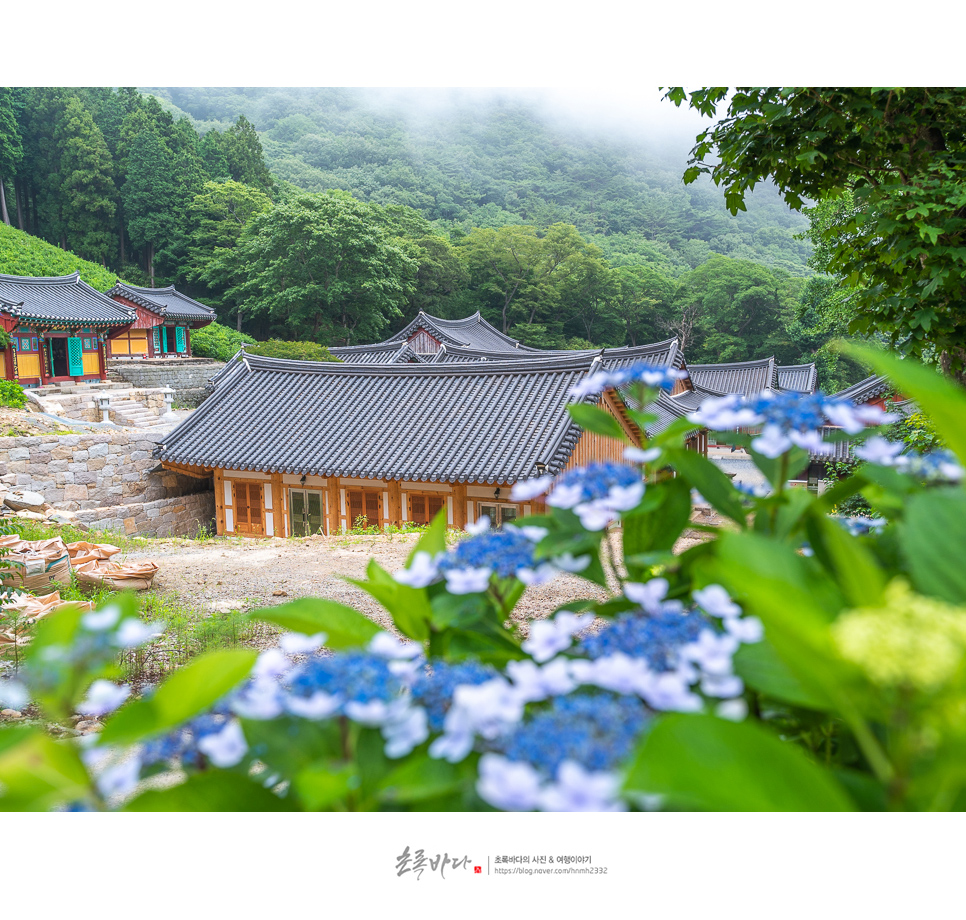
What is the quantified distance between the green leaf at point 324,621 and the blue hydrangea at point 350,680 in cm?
9

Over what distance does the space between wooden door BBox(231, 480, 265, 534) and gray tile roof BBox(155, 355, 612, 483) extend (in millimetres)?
448

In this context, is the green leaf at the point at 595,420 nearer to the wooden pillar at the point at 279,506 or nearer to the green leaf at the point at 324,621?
the green leaf at the point at 324,621

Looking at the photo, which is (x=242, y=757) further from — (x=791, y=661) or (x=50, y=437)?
(x=50, y=437)

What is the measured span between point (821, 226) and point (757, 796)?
30.1 ft

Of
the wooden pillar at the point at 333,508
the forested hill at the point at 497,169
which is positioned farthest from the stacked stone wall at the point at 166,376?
the forested hill at the point at 497,169

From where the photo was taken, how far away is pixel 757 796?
0.25 m

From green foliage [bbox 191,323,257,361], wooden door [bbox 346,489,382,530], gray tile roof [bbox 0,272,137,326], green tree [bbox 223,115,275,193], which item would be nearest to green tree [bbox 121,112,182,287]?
green tree [bbox 223,115,275,193]

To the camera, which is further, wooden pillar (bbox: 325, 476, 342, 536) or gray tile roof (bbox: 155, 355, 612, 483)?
wooden pillar (bbox: 325, 476, 342, 536)

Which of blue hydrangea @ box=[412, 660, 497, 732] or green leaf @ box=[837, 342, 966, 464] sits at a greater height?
green leaf @ box=[837, 342, 966, 464]

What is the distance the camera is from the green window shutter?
13.6 meters

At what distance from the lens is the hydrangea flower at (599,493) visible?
1.47 ft

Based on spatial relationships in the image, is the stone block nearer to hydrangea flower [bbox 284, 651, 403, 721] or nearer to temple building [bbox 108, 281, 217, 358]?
hydrangea flower [bbox 284, 651, 403, 721]

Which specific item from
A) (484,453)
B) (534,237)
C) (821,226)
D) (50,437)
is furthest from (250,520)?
(534,237)

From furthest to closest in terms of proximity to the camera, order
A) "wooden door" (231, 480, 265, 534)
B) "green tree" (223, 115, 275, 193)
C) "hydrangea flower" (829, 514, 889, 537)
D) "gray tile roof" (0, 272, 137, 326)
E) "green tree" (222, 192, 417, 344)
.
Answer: "green tree" (223, 115, 275, 193)
"green tree" (222, 192, 417, 344)
"gray tile roof" (0, 272, 137, 326)
"wooden door" (231, 480, 265, 534)
"hydrangea flower" (829, 514, 889, 537)
